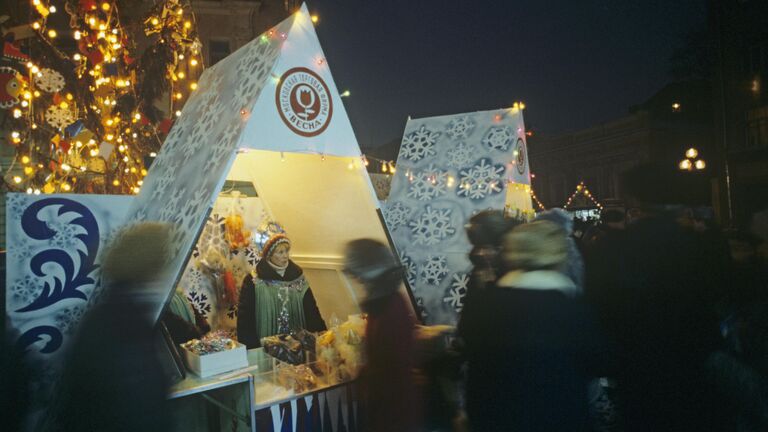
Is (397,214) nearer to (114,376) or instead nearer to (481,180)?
(481,180)

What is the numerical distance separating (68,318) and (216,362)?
4.53ft

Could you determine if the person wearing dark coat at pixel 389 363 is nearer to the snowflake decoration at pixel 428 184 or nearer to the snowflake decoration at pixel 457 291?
the snowflake decoration at pixel 457 291

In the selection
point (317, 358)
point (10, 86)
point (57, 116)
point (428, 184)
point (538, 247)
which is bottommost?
point (317, 358)

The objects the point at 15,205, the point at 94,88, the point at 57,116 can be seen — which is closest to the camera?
the point at 15,205

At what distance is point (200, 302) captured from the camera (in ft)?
16.4

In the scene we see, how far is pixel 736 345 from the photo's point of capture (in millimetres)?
2420

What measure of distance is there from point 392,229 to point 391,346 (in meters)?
3.23

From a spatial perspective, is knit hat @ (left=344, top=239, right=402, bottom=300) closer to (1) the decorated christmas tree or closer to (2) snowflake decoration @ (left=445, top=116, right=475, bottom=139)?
(2) snowflake decoration @ (left=445, top=116, right=475, bottom=139)

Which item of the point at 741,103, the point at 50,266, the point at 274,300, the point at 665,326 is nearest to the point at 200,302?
the point at 274,300

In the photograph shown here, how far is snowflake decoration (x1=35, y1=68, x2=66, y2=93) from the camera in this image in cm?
585

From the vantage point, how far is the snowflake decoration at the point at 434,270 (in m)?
Answer: 5.27

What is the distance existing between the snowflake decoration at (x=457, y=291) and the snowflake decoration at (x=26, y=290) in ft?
12.0

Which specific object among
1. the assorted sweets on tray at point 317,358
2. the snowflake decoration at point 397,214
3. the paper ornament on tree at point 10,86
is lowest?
the assorted sweets on tray at point 317,358

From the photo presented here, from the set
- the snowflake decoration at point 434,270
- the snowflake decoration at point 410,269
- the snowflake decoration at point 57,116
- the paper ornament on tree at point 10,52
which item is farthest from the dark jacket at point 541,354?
the snowflake decoration at point 57,116
